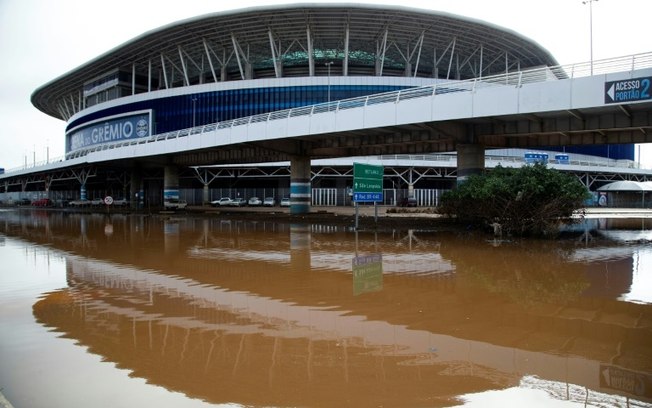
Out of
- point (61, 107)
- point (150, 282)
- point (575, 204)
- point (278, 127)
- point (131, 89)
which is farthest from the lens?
point (61, 107)

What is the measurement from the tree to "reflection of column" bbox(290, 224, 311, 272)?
9448 millimetres

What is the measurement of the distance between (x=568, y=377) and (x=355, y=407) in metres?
2.81

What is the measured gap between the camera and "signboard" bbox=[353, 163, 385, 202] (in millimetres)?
28453

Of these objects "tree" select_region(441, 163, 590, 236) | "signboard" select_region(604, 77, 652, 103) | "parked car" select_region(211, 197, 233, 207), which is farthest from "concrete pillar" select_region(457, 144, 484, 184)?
"parked car" select_region(211, 197, 233, 207)

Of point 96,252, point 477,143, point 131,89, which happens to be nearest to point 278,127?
point 477,143

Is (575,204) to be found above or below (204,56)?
below

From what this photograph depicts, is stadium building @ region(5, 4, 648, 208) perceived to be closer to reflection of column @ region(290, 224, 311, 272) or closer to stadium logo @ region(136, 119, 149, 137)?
stadium logo @ region(136, 119, 149, 137)

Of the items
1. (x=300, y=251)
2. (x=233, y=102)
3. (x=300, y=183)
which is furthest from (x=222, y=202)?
(x=300, y=251)

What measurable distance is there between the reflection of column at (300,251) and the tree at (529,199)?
9448 mm

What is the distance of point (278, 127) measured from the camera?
3775cm

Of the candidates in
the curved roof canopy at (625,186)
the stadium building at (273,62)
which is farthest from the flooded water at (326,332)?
the curved roof canopy at (625,186)

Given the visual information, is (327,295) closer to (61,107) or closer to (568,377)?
(568,377)

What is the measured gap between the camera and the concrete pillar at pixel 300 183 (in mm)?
44812

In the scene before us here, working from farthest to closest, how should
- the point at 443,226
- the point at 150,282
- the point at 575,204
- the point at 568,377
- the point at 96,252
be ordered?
the point at 443,226 < the point at 575,204 < the point at 96,252 < the point at 150,282 < the point at 568,377
